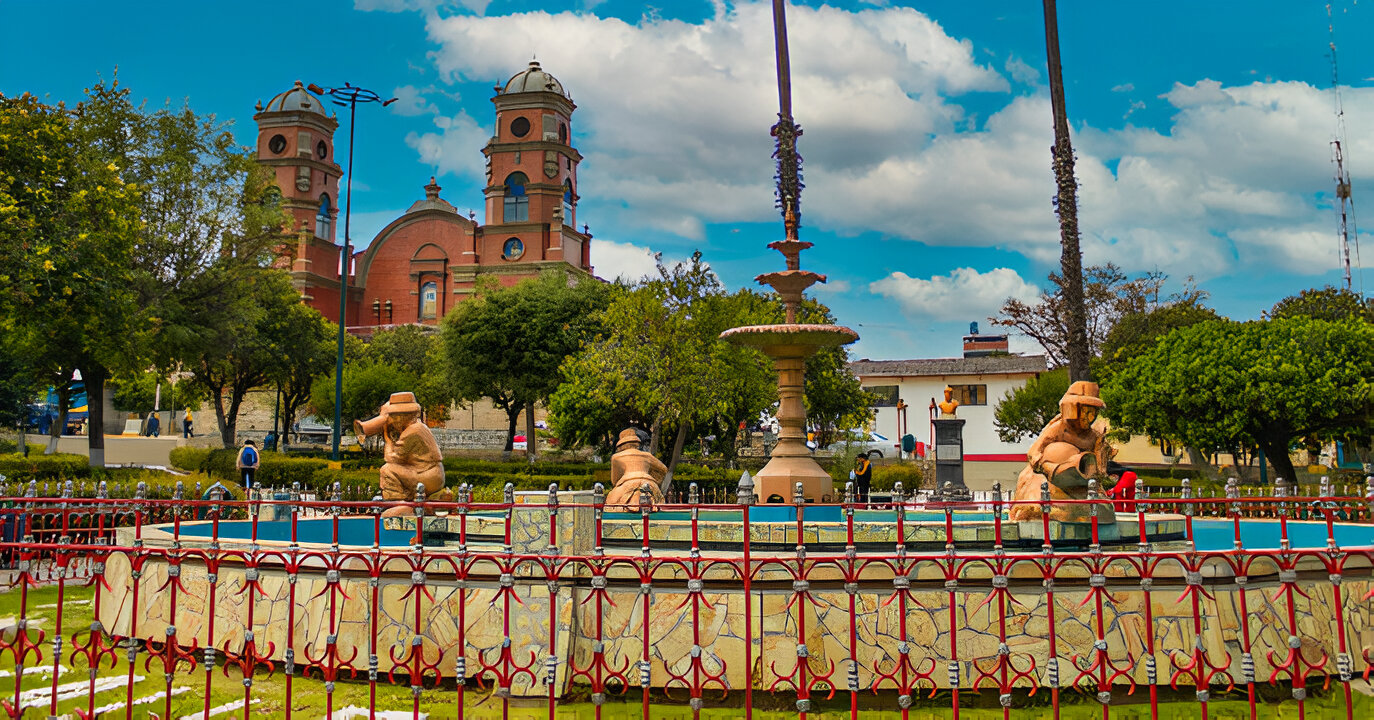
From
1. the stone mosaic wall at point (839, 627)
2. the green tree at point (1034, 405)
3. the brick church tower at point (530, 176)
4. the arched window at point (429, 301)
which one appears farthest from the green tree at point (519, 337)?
the stone mosaic wall at point (839, 627)

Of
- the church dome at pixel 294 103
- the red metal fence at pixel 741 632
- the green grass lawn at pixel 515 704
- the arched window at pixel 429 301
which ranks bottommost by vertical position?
the green grass lawn at pixel 515 704

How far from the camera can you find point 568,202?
2367 inches

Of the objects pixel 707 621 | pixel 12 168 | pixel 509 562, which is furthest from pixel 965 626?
pixel 12 168

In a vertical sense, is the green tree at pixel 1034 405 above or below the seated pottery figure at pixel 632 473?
above

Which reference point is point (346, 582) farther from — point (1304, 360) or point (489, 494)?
point (1304, 360)

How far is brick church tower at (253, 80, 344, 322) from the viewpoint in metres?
62.1

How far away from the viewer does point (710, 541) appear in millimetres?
8586

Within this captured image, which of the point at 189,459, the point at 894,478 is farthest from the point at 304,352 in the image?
the point at 894,478

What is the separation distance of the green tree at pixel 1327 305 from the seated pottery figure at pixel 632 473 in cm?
3642

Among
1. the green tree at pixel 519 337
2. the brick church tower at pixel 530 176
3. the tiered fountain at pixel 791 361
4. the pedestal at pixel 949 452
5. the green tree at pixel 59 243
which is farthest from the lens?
the brick church tower at pixel 530 176

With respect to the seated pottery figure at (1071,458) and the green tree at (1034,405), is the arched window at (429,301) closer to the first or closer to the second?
the green tree at (1034,405)

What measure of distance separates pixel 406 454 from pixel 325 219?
6079 cm

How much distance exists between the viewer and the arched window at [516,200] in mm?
59406

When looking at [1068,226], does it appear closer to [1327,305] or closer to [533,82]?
[1327,305]
